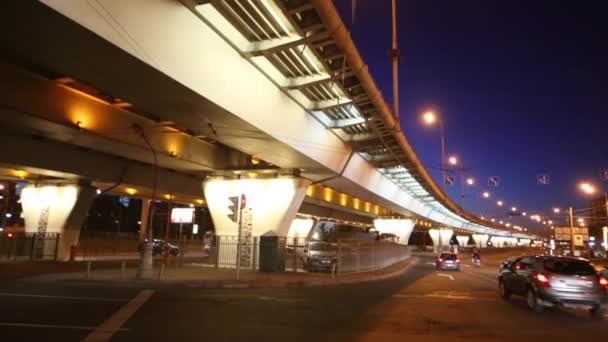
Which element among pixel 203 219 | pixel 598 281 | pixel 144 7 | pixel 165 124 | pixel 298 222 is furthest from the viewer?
pixel 203 219

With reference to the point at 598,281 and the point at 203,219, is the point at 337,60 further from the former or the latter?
the point at 203,219

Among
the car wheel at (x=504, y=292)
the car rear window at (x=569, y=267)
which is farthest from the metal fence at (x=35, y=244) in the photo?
the car rear window at (x=569, y=267)

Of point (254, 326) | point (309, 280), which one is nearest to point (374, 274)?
point (309, 280)

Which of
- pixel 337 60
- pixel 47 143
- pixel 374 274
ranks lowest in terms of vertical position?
pixel 374 274

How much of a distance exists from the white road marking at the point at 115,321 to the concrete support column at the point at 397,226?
5227 centimetres

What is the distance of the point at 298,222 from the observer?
2657 inches

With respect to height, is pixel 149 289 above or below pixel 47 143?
below

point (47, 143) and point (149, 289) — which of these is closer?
point (149, 289)

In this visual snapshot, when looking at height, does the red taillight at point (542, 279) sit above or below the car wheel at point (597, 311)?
above

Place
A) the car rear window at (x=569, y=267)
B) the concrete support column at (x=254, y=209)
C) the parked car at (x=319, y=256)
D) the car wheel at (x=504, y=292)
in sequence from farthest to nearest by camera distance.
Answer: the concrete support column at (x=254, y=209), the parked car at (x=319, y=256), the car wheel at (x=504, y=292), the car rear window at (x=569, y=267)

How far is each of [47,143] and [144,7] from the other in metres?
14.3

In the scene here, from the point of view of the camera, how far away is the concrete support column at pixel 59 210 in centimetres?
2601

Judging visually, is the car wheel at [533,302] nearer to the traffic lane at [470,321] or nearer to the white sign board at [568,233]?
the traffic lane at [470,321]

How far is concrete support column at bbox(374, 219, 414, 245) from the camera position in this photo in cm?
6109
